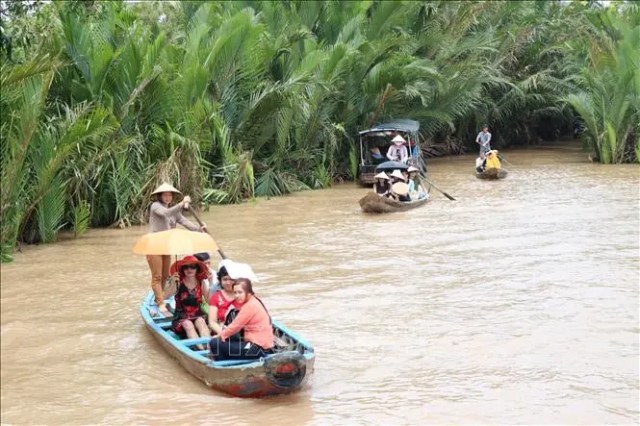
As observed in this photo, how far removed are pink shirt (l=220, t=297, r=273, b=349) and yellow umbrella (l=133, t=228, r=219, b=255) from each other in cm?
79

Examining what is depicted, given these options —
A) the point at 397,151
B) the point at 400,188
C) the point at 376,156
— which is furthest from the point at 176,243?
the point at 376,156

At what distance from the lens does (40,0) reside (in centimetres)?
818

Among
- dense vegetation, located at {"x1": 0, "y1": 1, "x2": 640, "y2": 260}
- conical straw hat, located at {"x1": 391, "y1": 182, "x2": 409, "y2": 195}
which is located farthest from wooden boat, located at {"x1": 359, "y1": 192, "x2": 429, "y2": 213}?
dense vegetation, located at {"x1": 0, "y1": 1, "x2": 640, "y2": 260}

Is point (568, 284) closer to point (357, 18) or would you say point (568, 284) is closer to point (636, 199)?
point (636, 199)

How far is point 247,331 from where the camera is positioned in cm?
688

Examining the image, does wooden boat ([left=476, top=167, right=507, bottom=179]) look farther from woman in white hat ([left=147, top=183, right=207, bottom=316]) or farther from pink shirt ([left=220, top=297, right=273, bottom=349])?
pink shirt ([left=220, top=297, right=273, bottom=349])

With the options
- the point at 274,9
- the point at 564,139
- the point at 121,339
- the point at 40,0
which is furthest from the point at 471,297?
the point at 564,139

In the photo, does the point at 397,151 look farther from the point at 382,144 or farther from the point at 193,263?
the point at 193,263

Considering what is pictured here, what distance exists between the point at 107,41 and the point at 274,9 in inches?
295

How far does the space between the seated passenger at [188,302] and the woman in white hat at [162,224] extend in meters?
0.71

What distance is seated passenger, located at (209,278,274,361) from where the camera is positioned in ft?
22.4

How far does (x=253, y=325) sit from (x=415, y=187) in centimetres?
1255

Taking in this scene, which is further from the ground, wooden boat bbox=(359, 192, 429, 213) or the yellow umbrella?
the yellow umbrella

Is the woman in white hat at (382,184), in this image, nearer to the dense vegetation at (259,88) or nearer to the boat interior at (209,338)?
the dense vegetation at (259,88)
